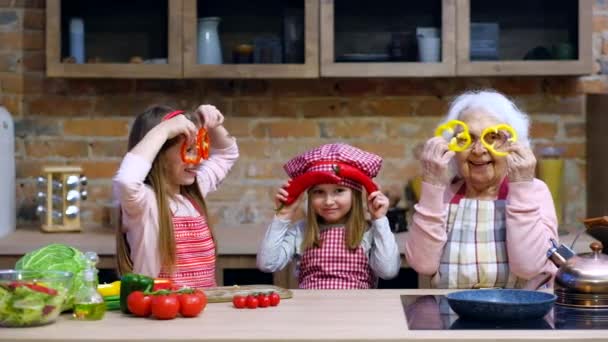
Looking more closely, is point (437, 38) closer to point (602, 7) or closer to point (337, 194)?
point (602, 7)

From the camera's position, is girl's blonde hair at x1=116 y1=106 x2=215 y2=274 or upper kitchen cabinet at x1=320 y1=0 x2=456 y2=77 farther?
upper kitchen cabinet at x1=320 y1=0 x2=456 y2=77

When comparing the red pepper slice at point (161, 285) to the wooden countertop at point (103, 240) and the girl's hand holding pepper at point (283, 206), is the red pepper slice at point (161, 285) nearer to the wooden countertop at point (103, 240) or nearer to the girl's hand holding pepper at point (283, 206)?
the girl's hand holding pepper at point (283, 206)

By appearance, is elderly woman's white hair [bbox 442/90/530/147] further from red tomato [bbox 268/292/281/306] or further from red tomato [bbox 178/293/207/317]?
red tomato [bbox 178/293/207/317]

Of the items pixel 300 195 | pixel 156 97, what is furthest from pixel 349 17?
pixel 300 195

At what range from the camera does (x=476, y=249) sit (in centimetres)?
301

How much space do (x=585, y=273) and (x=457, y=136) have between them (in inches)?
26.3

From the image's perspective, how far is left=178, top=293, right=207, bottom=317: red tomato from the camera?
2.41 metres

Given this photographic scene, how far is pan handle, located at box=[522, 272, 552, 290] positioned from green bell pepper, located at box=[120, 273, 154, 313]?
1.10 meters

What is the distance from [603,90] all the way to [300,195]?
186cm

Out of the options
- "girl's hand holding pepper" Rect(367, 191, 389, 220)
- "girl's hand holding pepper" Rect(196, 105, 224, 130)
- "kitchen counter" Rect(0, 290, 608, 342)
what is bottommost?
"kitchen counter" Rect(0, 290, 608, 342)

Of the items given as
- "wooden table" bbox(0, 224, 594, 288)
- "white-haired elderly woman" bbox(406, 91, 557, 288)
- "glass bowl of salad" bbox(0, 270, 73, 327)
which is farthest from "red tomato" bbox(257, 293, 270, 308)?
"wooden table" bbox(0, 224, 594, 288)

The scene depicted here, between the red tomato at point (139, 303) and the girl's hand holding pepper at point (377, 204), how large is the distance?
912mm

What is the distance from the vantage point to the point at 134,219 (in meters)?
3.11

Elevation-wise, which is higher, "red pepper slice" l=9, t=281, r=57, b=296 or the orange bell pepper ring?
the orange bell pepper ring
